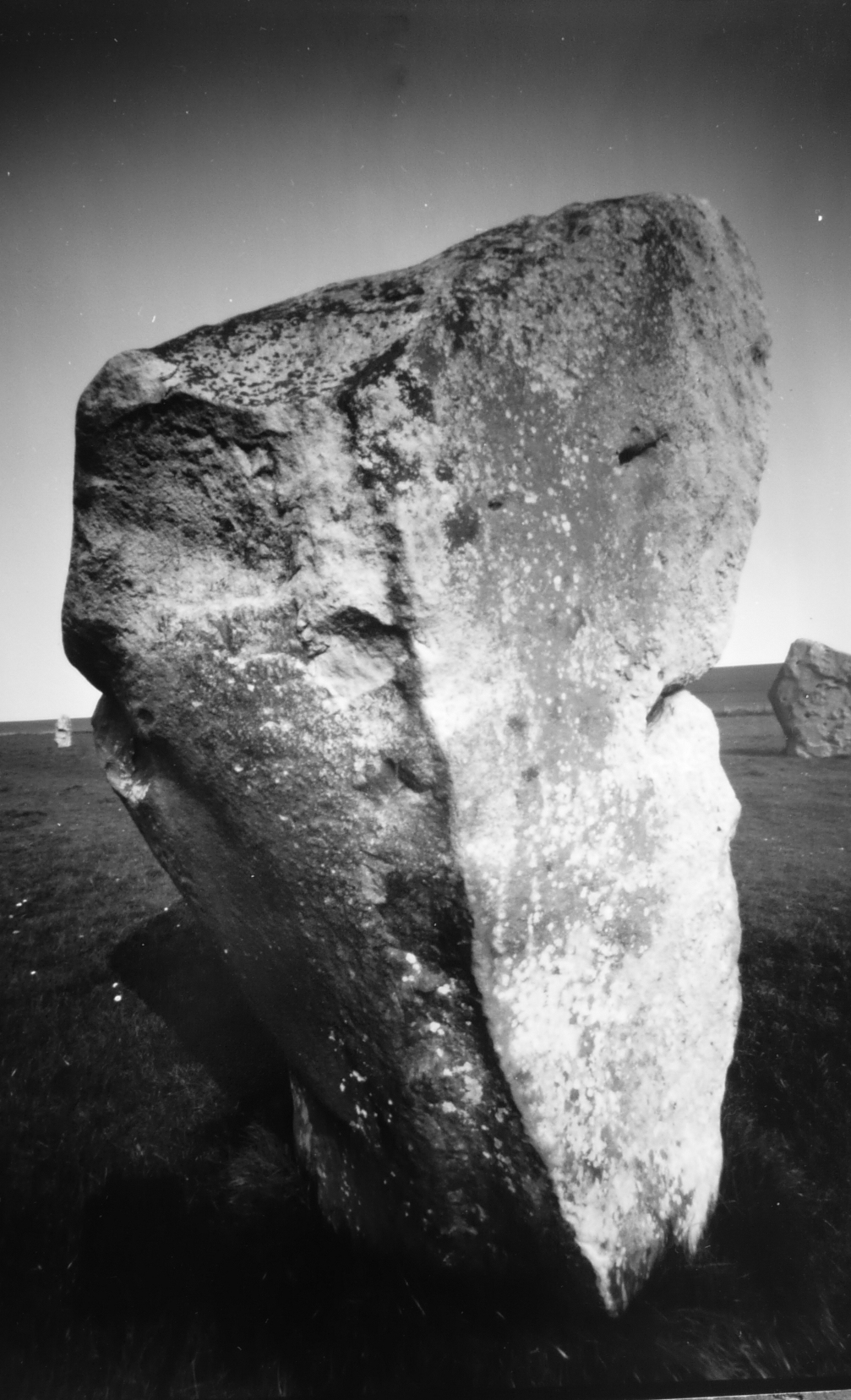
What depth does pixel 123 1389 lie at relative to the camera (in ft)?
7.20

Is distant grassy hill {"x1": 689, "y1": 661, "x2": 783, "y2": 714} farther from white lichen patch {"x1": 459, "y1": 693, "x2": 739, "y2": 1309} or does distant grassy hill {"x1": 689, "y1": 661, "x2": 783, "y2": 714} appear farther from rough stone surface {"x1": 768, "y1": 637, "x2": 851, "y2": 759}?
white lichen patch {"x1": 459, "y1": 693, "x2": 739, "y2": 1309}

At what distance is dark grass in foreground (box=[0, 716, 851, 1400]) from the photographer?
2252 millimetres

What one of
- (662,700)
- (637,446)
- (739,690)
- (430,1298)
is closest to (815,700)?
(739,690)

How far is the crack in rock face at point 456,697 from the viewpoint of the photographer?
2.12 metres

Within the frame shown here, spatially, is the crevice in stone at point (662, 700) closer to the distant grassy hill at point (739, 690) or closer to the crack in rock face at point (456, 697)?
the crack in rock face at point (456, 697)

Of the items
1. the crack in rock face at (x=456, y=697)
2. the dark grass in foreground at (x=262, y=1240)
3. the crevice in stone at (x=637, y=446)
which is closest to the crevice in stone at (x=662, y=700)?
the crack in rock face at (x=456, y=697)

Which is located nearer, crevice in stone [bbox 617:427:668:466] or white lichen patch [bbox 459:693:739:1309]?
white lichen patch [bbox 459:693:739:1309]

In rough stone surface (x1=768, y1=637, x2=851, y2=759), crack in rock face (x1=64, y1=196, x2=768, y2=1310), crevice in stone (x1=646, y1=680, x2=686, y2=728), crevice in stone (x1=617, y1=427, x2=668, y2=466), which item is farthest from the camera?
rough stone surface (x1=768, y1=637, x2=851, y2=759)

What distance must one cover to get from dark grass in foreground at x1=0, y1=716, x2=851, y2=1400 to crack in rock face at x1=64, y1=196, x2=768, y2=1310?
0.60 ft

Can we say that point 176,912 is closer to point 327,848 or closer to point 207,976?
point 207,976

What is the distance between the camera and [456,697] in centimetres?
211

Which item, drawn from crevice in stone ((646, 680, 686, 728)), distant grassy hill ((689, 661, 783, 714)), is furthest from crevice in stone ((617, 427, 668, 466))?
distant grassy hill ((689, 661, 783, 714))

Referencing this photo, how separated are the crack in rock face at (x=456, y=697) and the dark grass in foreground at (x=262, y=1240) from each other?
0.18m

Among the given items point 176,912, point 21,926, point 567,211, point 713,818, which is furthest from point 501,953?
point 21,926
